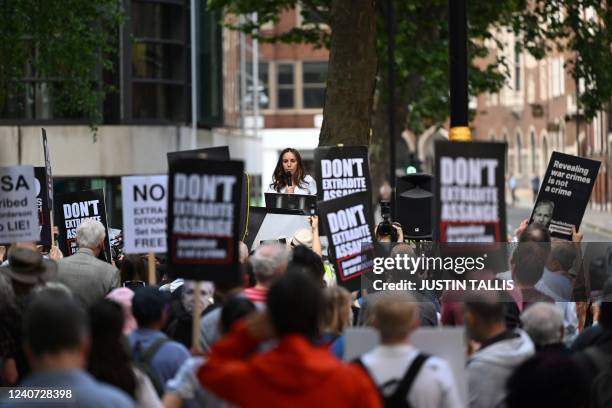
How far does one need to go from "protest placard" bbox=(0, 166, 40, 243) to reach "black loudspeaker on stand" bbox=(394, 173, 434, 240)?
6.65m

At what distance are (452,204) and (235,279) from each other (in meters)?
1.28

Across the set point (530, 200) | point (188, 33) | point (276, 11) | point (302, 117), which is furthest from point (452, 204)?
point (530, 200)

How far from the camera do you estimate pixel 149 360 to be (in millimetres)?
7496

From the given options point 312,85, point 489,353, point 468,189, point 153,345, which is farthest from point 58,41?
point 312,85

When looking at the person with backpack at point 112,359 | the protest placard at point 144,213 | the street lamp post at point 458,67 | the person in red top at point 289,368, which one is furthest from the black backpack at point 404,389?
the street lamp post at point 458,67

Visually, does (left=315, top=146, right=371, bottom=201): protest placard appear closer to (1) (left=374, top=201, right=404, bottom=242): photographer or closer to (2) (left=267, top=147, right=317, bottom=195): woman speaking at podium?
(1) (left=374, top=201, right=404, bottom=242): photographer

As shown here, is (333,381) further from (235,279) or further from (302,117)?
(302,117)

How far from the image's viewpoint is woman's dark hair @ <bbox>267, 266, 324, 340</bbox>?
19.4 ft

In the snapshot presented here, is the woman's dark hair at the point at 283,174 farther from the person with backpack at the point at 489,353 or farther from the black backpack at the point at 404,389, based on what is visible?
the black backpack at the point at 404,389

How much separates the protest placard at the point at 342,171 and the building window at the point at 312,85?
62.6 metres

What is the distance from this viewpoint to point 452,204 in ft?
28.0

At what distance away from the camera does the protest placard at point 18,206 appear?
35.7ft

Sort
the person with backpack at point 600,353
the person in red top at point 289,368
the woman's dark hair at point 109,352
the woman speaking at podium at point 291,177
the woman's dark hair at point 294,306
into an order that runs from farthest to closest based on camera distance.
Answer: the woman speaking at podium at point 291,177, the person with backpack at point 600,353, the woman's dark hair at point 109,352, the woman's dark hair at point 294,306, the person in red top at point 289,368

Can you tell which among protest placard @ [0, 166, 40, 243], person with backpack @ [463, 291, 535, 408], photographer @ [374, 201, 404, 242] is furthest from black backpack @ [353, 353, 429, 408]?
photographer @ [374, 201, 404, 242]
